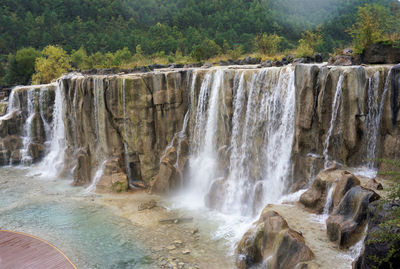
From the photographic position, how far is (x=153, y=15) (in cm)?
7975

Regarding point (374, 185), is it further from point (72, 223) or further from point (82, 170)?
point (82, 170)

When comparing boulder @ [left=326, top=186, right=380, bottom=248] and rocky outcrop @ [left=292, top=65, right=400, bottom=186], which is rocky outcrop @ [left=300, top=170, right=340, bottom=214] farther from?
rocky outcrop @ [left=292, top=65, right=400, bottom=186]

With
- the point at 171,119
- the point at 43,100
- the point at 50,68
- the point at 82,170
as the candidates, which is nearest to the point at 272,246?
the point at 171,119

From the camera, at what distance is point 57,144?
25297 millimetres

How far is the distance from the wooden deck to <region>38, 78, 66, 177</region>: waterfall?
10.9 m

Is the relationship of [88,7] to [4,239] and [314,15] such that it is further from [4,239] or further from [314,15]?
[4,239]

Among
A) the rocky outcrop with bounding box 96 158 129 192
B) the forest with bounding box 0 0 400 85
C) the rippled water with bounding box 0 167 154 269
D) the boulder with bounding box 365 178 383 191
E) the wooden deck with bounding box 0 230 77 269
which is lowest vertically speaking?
the rippled water with bounding box 0 167 154 269

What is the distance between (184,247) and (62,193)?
9.76 m

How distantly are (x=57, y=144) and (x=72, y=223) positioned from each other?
12.0 metres

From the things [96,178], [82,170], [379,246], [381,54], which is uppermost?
[381,54]

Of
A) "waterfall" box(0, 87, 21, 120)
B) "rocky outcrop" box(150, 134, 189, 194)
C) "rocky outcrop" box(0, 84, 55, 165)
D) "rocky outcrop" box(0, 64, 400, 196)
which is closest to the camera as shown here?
"rocky outcrop" box(0, 64, 400, 196)

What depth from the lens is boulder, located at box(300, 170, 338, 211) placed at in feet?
36.5

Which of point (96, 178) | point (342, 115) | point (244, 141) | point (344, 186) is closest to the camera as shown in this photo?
point (344, 186)

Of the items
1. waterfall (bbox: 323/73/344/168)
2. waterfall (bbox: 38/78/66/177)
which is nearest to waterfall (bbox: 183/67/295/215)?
waterfall (bbox: 323/73/344/168)
